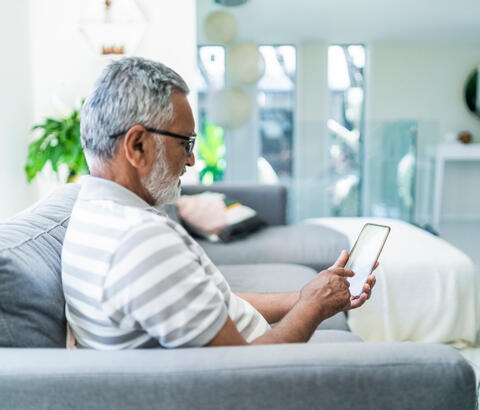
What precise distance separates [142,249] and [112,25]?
2614 millimetres

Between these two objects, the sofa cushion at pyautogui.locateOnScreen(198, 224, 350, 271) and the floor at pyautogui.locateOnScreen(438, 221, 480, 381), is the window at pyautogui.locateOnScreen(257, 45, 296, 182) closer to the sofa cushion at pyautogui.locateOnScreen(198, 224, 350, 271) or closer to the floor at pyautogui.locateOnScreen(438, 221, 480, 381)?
the floor at pyautogui.locateOnScreen(438, 221, 480, 381)

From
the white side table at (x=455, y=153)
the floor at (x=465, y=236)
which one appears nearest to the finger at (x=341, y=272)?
the floor at (x=465, y=236)

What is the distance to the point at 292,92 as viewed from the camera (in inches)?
207

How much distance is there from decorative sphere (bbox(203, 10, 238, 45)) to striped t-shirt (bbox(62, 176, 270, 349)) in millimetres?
3663

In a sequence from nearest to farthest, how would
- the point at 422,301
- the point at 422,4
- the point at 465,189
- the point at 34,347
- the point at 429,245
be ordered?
1. the point at 34,347
2. the point at 422,301
3. the point at 429,245
4. the point at 422,4
5. the point at 465,189

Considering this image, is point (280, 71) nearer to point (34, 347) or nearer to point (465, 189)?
point (465, 189)

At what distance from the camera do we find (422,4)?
4375mm

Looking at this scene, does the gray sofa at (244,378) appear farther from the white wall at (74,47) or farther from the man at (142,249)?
the white wall at (74,47)

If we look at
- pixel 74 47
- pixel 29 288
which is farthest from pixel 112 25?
pixel 29 288

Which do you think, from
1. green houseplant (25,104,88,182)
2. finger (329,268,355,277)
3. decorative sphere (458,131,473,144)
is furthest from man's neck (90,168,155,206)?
decorative sphere (458,131,473,144)

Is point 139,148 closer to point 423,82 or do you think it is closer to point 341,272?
point 341,272

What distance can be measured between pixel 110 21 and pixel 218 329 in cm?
277

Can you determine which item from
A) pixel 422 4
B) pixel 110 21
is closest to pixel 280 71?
pixel 422 4

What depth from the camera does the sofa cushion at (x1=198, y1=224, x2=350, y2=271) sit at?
227 cm
